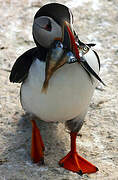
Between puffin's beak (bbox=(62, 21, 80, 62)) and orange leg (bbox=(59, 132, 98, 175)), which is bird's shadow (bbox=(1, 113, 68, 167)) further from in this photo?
puffin's beak (bbox=(62, 21, 80, 62))

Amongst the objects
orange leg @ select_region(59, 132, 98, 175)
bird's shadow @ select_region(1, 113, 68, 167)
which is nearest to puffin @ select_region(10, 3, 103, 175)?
orange leg @ select_region(59, 132, 98, 175)

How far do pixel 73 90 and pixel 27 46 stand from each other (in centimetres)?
217

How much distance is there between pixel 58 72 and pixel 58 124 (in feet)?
3.50

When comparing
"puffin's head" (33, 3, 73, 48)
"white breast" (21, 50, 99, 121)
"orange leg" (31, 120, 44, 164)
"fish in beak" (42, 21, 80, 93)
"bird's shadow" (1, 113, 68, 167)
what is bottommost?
"bird's shadow" (1, 113, 68, 167)

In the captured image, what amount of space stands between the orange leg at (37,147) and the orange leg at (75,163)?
179 mm

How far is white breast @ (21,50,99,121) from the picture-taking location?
292 cm

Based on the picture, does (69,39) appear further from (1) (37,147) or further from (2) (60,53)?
(1) (37,147)

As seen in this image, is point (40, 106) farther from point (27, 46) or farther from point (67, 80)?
point (27, 46)

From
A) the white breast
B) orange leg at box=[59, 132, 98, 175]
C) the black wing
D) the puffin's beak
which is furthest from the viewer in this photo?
orange leg at box=[59, 132, 98, 175]

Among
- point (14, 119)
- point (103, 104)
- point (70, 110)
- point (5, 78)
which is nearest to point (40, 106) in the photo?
point (70, 110)

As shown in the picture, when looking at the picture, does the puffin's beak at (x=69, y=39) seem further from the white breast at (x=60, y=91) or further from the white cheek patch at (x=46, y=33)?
the white breast at (x=60, y=91)

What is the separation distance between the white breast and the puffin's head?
236 mm

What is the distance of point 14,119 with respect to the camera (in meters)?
3.92

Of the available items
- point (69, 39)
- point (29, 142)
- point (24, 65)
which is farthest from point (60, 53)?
point (29, 142)
